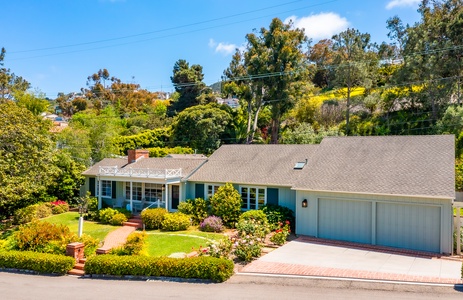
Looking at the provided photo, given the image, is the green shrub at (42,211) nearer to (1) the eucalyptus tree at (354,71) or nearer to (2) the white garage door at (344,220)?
(2) the white garage door at (344,220)

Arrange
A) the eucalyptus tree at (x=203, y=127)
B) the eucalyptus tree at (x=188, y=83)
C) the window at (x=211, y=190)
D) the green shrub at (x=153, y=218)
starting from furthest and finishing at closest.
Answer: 1. the eucalyptus tree at (x=188, y=83)
2. the eucalyptus tree at (x=203, y=127)
3. the window at (x=211, y=190)
4. the green shrub at (x=153, y=218)

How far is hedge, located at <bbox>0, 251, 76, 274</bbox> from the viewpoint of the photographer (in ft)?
47.0

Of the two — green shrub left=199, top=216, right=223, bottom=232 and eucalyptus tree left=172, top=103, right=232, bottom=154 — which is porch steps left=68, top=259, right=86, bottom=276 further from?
eucalyptus tree left=172, top=103, right=232, bottom=154

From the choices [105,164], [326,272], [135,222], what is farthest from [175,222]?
[105,164]

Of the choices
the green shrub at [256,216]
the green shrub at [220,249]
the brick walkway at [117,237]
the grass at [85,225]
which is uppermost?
the green shrub at [256,216]

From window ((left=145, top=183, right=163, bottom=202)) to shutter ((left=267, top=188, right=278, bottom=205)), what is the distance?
318 inches

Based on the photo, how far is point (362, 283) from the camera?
38.4 feet

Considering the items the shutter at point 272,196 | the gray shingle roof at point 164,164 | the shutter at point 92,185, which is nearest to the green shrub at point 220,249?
the shutter at point 272,196

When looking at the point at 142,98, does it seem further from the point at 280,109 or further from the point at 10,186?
the point at 10,186

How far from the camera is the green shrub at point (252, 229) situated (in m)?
17.1

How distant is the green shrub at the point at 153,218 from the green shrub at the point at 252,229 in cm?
619

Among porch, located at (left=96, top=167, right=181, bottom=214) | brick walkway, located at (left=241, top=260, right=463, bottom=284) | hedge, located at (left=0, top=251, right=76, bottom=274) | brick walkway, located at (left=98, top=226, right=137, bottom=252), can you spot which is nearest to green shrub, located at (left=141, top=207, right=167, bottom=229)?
brick walkway, located at (left=98, top=226, right=137, bottom=252)

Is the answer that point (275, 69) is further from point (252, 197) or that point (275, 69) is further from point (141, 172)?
point (252, 197)

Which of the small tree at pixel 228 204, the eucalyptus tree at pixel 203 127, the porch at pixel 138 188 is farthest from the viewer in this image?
the eucalyptus tree at pixel 203 127
